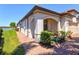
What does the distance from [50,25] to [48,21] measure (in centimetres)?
10

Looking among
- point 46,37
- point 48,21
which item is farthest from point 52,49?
point 48,21

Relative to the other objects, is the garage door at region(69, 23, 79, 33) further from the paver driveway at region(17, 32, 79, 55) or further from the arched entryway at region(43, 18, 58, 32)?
the arched entryway at region(43, 18, 58, 32)

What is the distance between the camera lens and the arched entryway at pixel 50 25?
964cm

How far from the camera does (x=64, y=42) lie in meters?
9.66

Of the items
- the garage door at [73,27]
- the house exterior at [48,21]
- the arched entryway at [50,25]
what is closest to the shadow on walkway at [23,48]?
the house exterior at [48,21]

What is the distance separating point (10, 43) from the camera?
9.64m

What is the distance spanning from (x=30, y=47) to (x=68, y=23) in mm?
977

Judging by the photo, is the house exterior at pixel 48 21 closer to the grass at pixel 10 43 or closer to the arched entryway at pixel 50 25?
the arched entryway at pixel 50 25

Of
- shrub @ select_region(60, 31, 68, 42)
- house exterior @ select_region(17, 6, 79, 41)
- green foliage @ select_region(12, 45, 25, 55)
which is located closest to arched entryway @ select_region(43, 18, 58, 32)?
house exterior @ select_region(17, 6, 79, 41)

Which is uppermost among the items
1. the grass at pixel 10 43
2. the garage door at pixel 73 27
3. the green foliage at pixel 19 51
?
the garage door at pixel 73 27

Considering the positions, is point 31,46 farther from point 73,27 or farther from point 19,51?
point 73,27

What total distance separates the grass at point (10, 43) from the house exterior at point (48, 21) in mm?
227

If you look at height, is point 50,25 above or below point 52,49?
above

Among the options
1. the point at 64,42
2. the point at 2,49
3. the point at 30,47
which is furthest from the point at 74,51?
the point at 2,49
